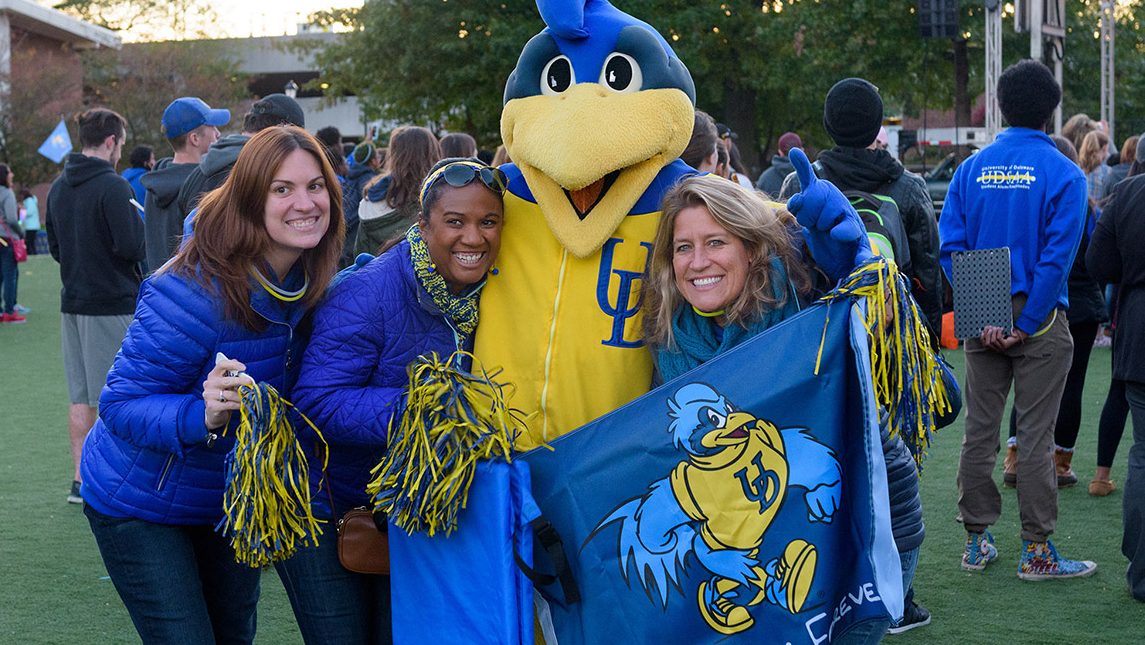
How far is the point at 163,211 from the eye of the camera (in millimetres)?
5863

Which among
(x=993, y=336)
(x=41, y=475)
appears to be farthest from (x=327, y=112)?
(x=993, y=336)

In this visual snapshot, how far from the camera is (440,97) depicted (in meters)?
27.2

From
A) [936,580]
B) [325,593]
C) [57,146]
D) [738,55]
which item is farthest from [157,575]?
[738,55]

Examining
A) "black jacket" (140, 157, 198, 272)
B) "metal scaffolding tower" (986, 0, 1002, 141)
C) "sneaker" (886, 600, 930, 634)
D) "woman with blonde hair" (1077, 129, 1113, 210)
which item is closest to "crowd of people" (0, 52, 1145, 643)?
"sneaker" (886, 600, 930, 634)

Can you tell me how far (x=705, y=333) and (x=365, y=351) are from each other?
82cm

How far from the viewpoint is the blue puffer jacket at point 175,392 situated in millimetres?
2873

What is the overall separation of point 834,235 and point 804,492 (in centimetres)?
58

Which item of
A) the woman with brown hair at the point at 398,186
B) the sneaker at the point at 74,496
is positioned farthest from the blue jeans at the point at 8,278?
the woman with brown hair at the point at 398,186

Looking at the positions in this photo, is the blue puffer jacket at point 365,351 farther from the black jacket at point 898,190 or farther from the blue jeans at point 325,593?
the black jacket at point 898,190

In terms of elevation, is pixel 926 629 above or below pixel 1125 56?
below

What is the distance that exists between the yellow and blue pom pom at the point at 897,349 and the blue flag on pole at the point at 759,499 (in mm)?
47

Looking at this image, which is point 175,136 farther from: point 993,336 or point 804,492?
point 804,492

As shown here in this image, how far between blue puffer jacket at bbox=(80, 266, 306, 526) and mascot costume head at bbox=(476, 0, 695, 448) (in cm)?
54

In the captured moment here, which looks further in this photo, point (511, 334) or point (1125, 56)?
point (1125, 56)
